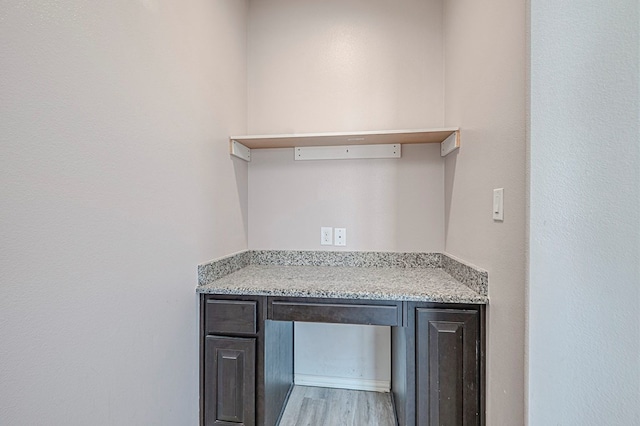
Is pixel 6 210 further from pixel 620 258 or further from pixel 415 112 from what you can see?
pixel 415 112

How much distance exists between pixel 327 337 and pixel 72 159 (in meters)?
1.69

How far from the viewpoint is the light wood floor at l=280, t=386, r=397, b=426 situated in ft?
5.37

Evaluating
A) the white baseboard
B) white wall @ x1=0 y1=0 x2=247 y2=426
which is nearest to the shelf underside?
white wall @ x1=0 y1=0 x2=247 y2=426

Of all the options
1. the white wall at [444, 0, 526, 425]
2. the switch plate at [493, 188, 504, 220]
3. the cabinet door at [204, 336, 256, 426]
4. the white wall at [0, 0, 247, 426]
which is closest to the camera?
the white wall at [0, 0, 247, 426]

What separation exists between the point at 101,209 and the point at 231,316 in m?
0.75

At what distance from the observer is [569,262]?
838 mm

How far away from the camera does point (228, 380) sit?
4.38 feet

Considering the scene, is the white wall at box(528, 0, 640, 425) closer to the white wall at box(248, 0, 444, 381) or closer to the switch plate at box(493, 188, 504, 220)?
the switch plate at box(493, 188, 504, 220)

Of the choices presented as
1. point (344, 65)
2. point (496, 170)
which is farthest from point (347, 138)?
point (496, 170)

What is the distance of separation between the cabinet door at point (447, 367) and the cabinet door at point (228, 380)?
76cm

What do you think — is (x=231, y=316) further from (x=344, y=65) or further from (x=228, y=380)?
(x=344, y=65)

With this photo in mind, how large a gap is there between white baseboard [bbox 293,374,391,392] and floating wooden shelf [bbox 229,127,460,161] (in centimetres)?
153

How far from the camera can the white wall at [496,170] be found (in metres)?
0.93

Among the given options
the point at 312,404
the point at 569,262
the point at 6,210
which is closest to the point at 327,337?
the point at 312,404
